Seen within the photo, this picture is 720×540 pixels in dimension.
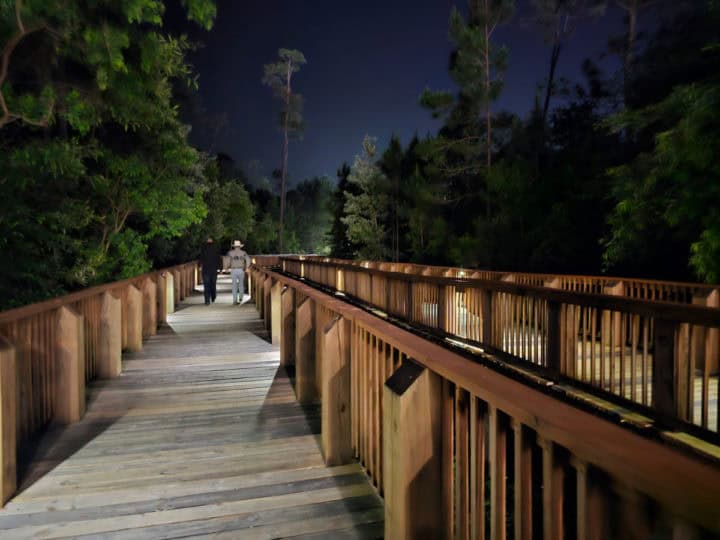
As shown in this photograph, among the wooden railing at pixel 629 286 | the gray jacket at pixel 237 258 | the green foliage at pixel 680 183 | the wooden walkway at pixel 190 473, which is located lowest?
the wooden walkway at pixel 190 473

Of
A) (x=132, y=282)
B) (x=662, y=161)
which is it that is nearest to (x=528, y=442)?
(x=132, y=282)

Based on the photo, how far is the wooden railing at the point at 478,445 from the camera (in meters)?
0.84

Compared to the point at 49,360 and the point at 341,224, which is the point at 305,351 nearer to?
the point at 49,360

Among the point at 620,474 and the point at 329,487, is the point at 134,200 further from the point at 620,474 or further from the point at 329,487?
the point at 620,474

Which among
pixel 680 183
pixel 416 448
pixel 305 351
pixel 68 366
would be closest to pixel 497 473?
pixel 416 448

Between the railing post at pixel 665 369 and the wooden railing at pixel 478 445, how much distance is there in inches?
0.7

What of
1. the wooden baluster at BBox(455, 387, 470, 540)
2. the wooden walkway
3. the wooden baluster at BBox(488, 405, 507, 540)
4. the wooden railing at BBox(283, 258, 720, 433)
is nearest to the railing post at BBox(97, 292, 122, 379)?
the wooden walkway

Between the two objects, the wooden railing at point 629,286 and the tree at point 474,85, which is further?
the tree at point 474,85

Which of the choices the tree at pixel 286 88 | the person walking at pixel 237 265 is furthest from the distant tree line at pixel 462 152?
the tree at pixel 286 88

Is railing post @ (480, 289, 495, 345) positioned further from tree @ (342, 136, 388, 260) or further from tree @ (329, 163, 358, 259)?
tree @ (329, 163, 358, 259)

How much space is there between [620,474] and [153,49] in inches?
376

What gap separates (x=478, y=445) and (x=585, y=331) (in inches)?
150

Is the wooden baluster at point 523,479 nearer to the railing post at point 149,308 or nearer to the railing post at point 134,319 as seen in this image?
the railing post at point 134,319

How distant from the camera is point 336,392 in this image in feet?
10.2
